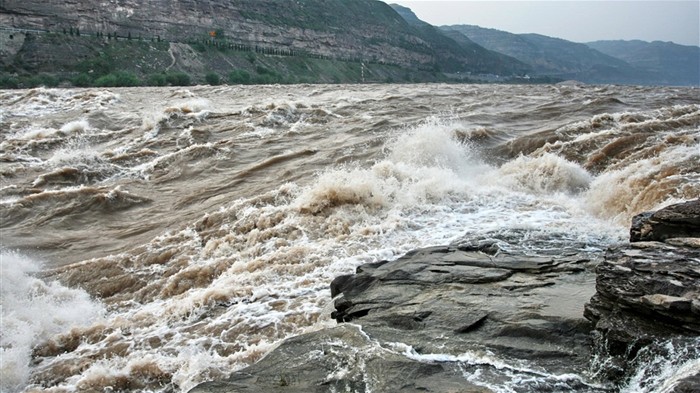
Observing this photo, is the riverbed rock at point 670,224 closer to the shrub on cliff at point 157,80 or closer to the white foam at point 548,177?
the white foam at point 548,177

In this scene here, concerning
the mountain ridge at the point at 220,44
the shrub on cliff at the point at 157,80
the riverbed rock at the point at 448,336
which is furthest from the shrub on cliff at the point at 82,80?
Answer: the riverbed rock at the point at 448,336

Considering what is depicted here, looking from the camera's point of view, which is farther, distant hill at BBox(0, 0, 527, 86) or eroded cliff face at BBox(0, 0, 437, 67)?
eroded cliff face at BBox(0, 0, 437, 67)

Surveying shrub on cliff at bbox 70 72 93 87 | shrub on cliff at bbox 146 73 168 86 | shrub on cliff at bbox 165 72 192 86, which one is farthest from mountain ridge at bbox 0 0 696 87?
shrub on cliff at bbox 165 72 192 86

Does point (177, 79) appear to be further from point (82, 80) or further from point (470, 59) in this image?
point (470, 59)

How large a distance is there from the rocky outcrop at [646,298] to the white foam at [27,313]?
18.9 ft

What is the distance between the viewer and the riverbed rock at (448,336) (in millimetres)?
3887

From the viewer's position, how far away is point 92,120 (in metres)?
21.0

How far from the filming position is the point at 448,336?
454cm

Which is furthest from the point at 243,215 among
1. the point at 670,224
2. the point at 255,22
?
the point at 255,22

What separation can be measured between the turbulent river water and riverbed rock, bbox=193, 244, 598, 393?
3.12ft

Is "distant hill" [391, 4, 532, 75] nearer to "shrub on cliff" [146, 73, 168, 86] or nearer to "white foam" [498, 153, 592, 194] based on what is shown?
"shrub on cliff" [146, 73, 168, 86]

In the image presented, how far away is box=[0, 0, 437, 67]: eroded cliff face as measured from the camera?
236 ft

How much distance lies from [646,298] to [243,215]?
753 cm

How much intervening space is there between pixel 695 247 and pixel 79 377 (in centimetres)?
603
